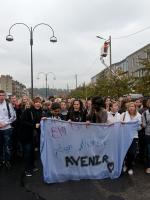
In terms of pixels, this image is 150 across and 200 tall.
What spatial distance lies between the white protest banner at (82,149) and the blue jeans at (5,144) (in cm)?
210

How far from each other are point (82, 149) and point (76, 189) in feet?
3.46

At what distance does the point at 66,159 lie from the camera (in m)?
8.38

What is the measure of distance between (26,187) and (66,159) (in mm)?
1035

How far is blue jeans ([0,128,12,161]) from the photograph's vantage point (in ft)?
33.0

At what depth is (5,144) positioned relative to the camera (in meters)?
10.1

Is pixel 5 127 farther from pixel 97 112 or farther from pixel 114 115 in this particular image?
pixel 114 115

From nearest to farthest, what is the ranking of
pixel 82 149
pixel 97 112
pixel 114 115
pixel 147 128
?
pixel 82 149
pixel 97 112
pixel 147 128
pixel 114 115

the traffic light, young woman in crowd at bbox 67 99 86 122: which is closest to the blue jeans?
young woman in crowd at bbox 67 99 86 122

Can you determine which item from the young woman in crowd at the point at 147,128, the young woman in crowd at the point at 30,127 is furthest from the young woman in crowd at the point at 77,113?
the young woman in crowd at the point at 147,128

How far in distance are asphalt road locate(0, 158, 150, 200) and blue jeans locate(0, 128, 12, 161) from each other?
125cm

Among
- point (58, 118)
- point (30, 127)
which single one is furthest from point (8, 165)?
point (58, 118)

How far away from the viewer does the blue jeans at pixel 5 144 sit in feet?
33.0

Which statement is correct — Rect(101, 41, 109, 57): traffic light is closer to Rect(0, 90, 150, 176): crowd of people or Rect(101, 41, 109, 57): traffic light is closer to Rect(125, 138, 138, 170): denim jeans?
Rect(0, 90, 150, 176): crowd of people

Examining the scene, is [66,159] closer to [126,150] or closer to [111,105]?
[126,150]
